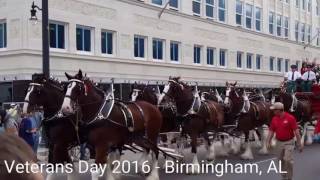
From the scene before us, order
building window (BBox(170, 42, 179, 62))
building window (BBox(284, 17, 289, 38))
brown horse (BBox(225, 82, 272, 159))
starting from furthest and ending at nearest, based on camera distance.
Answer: building window (BBox(284, 17, 289, 38)), building window (BBox(170, 42, 179, 62)), brown horse (BBox(225, 82, 272, 159))

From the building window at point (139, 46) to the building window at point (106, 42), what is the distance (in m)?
2.31

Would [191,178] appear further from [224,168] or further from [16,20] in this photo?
[16,20]

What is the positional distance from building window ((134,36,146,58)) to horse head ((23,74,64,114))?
2151 cm

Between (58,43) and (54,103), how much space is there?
16.5 meters

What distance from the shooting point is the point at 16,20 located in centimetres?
2439

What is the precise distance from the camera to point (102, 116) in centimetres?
948

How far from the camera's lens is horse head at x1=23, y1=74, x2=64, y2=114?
9.75 metres

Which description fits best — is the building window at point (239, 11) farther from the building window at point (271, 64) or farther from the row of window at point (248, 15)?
the building window at point (271, 64)

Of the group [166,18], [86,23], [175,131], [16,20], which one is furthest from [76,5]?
[175,131]

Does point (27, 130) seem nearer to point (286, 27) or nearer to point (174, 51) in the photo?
point (174, 51)

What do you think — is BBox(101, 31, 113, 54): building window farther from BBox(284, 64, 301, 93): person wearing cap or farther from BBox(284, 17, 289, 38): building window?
BBox(284, 17, 289, 38): building window

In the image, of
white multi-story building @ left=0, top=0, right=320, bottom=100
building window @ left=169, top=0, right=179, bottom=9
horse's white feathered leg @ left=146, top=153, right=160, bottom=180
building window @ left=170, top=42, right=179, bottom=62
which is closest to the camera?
horse's white feathered leg @ left=146, top=153, right=160, bottom=180

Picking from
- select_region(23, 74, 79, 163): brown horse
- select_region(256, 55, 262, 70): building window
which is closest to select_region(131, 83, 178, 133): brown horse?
select_region(23, 74, 79, 163): brown horse

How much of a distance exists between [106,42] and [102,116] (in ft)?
65.3
